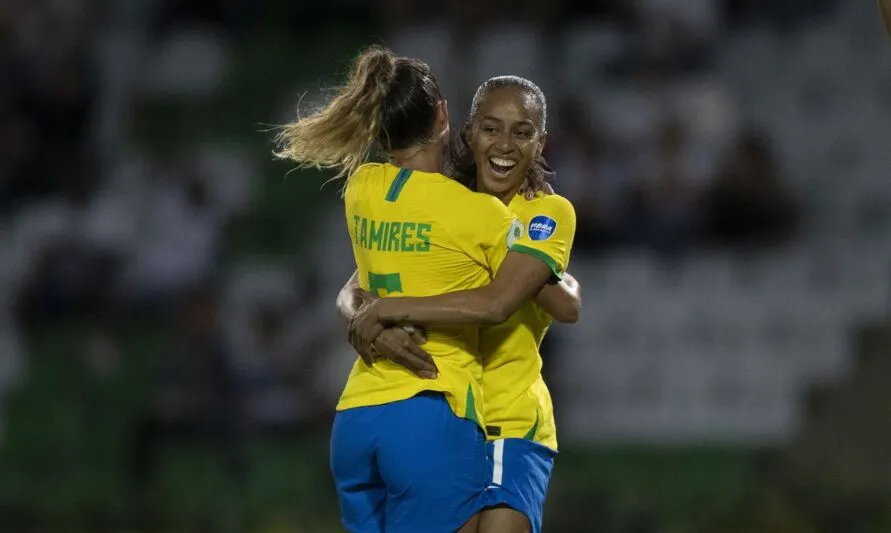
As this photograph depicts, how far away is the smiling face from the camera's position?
4.00 meters

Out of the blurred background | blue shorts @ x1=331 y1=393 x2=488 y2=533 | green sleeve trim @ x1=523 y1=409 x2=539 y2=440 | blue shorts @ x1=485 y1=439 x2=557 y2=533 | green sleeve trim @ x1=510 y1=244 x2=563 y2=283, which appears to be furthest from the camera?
the blurred background

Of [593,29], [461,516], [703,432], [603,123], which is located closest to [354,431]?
[461,516]

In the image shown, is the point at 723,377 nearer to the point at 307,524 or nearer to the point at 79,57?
the point at 307,524

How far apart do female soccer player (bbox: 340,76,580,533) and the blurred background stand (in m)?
3.28

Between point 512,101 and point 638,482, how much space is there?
383 cm

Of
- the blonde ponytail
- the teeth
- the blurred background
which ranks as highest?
the blonde ponytail

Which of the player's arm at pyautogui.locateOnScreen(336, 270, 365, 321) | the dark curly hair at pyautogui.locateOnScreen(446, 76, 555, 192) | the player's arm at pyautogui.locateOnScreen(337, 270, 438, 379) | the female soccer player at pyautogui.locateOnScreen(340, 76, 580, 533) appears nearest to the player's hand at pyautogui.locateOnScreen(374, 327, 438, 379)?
the player's arm at pyautogui.locateOnScreen(337, 270, 438, 379)

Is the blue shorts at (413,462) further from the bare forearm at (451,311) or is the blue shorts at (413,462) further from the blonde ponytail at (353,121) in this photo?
the blonde ponytail at (353,121)

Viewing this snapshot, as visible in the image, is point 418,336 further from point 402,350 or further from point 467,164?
point 467,164

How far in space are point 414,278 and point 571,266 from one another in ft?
14.6

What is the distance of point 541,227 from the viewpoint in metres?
3.92

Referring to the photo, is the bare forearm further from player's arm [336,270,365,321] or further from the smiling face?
the smiling face

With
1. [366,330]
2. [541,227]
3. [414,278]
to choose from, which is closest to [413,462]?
[366,330]

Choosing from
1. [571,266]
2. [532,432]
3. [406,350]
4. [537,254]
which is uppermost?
[537,254]
